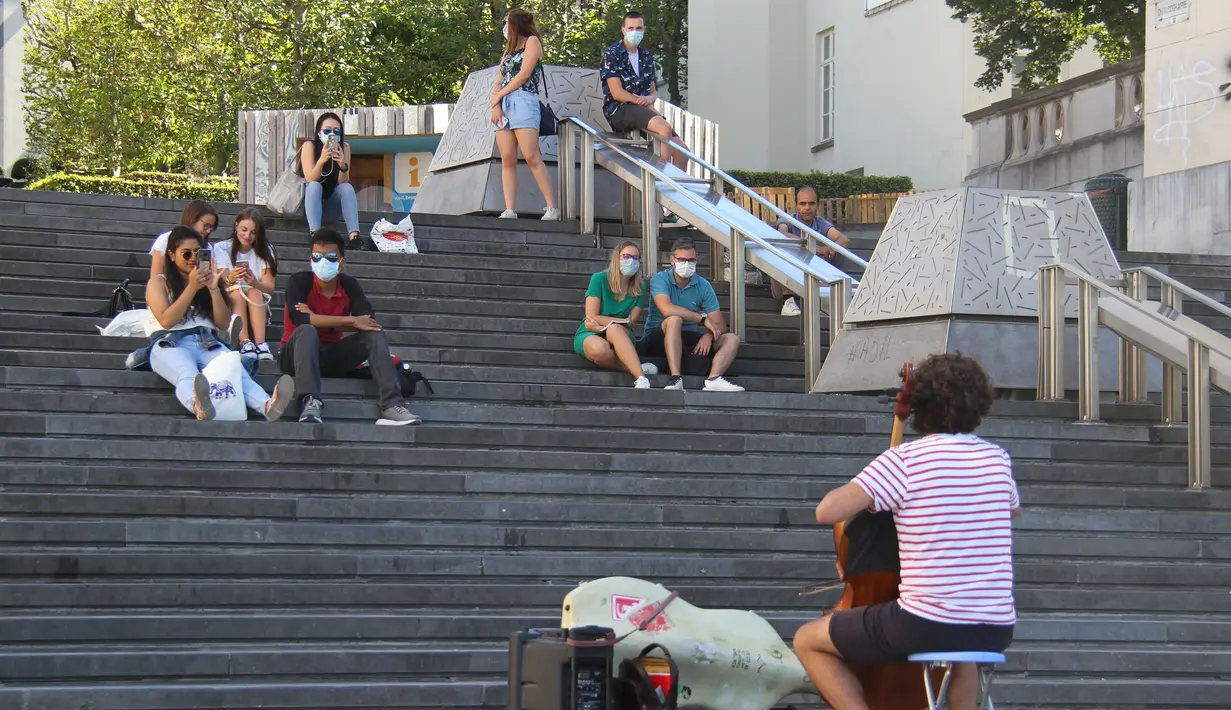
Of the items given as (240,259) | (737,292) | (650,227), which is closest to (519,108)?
(650,227)

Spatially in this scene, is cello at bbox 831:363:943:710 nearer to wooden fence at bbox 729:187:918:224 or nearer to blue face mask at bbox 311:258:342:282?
blue face mask at bbox 311:258:342:282

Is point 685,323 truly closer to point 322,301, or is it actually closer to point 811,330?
point 811,330

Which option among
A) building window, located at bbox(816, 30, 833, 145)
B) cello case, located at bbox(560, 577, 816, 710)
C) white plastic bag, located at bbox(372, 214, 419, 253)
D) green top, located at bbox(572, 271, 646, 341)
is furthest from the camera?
building window, located at bbox(816, 30, 833, 145)

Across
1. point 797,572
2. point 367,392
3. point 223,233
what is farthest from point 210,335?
point 797,572

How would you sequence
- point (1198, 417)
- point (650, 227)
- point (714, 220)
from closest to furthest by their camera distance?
point (1198, 417), point (714, 220), point (650, 227)

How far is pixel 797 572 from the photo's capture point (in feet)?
24.9

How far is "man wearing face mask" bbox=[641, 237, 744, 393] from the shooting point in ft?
33.8

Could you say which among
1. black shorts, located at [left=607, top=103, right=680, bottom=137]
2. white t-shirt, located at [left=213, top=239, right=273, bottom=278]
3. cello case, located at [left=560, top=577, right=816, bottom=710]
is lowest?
cello case, located at [left=560, top=577, right=816, bottom=710]

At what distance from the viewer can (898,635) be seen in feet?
14.8

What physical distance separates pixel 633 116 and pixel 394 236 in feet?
8.53

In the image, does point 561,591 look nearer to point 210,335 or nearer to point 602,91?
point 210,335

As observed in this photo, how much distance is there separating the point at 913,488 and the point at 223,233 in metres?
8.34

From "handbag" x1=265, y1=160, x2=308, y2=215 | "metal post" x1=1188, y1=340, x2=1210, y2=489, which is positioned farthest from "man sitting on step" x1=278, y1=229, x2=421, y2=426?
"metal post" x1=1188, y1=340, x2=1210, y2=489

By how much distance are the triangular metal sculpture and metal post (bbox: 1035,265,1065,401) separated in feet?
0.34
